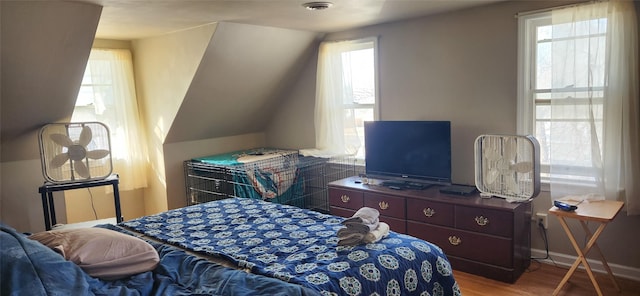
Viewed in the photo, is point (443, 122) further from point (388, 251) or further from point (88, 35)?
point (88, 35)

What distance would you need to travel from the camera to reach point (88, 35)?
3104 mm

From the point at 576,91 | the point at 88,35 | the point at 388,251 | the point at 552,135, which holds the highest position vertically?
the point at 88,35

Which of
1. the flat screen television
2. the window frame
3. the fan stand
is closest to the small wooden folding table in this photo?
the window frame

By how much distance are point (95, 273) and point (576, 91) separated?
3.20m

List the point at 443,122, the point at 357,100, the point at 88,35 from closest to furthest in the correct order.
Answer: the point at 88,35
the point at 443,122
the point at 357,100

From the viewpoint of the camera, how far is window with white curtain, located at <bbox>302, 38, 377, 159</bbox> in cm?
439

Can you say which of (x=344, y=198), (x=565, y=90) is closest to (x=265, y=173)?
(x=344, y=198)

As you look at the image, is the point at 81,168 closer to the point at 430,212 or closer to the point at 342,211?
the point at 342,211

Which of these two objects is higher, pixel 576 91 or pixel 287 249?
pixel 576 91

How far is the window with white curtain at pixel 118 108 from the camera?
435 cm

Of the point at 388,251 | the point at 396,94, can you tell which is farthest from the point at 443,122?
the point at 388,251

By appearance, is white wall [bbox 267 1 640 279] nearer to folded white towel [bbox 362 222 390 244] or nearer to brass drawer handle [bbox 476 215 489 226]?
brass drawer handle [bbox 476 215 489 226]

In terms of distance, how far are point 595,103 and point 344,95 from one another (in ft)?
7.50

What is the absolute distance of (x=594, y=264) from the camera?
319 cm
